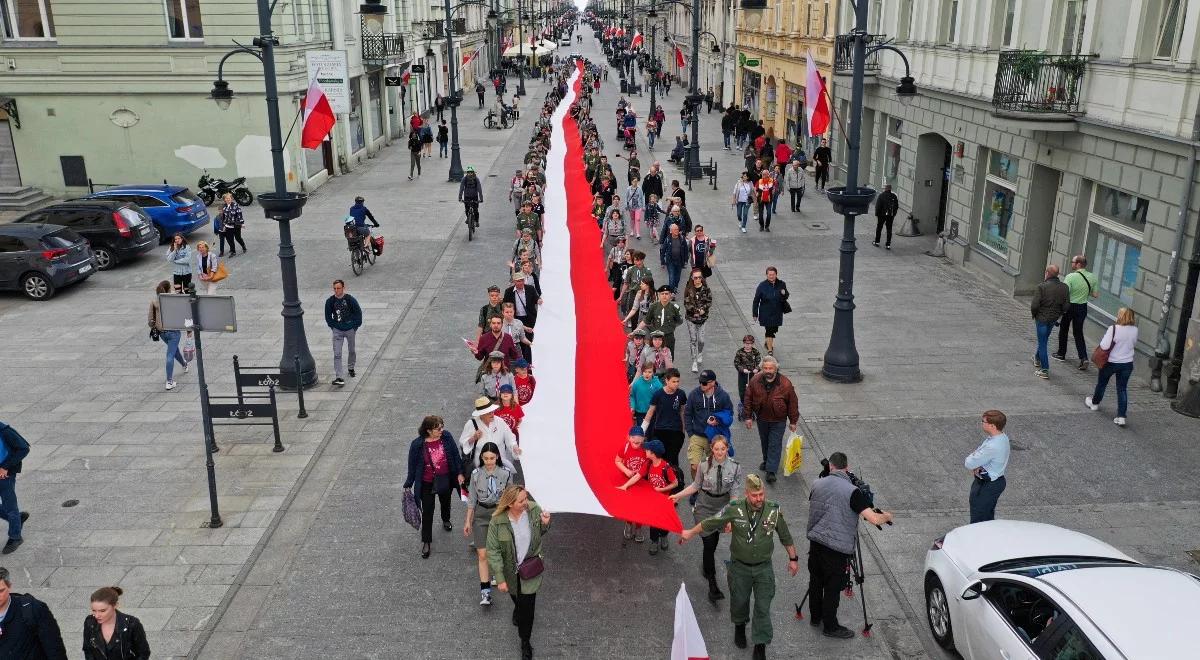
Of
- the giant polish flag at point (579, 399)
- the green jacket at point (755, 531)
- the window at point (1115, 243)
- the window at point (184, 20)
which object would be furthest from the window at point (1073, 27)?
the window at point (184, 20)

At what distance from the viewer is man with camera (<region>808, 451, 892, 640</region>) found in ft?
25.8

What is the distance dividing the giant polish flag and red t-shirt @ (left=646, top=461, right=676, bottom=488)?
88mm

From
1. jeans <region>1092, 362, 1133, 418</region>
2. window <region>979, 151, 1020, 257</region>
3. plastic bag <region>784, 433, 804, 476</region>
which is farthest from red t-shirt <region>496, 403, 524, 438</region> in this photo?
window <region>979, 151, 1020, 257</region>

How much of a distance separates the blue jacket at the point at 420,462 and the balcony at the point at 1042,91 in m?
12.4

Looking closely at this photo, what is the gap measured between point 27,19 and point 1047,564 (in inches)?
1245

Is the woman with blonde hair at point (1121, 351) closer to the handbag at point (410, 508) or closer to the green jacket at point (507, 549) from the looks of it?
the green jacket at point (507, 549)

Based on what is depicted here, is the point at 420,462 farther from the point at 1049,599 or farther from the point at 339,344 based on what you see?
the point at 1049,599

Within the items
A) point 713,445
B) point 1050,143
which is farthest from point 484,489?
point 1050,143

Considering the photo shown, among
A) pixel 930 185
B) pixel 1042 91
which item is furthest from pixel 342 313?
pixel 930 185

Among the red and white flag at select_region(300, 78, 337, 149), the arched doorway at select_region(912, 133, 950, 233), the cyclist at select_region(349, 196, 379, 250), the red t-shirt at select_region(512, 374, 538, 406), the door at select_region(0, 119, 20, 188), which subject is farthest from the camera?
the door at select_region(0, 119, 20, 188)

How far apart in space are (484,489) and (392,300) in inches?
421

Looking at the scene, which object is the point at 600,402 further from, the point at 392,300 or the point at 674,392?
the point at 392,300

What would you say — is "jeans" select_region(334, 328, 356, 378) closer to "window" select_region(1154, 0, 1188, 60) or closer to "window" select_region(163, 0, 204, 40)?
"window" select_region(1154, 0, 1188, 60)

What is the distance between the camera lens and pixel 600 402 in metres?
11.5
